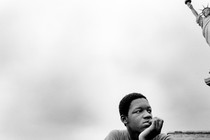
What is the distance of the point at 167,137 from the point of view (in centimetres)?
311

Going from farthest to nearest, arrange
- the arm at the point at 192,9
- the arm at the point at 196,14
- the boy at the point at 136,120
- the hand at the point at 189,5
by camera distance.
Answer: the hand at the point at 189,5, the arm at the point at 192,9, the arm at the point at 196,14, the boy at the point at 136,120

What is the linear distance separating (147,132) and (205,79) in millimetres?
11935

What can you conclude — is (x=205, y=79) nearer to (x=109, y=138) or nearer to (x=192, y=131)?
(x=192, y=131)

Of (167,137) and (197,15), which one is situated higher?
(197,15)

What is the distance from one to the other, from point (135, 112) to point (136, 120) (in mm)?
83

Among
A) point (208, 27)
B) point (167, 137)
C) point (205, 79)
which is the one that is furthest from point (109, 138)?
point (208, 27)

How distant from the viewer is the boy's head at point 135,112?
3115 mm

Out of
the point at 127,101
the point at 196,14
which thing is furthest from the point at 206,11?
the point at 127,101

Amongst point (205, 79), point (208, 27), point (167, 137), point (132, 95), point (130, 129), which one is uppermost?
point (208, 27)

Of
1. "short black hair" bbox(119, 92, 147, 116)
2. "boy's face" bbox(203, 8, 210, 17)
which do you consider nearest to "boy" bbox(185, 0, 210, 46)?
"boy's face" bbox(203, 8, 210, 17)

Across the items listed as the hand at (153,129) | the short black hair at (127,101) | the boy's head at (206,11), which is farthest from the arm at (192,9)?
the hand at (153,129)

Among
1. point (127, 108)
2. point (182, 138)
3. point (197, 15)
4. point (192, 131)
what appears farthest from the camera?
point (197, 15)

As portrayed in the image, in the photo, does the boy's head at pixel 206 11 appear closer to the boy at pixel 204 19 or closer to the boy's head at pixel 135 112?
the boy at pixel 204 19

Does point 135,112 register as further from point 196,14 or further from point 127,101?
point 196,14
